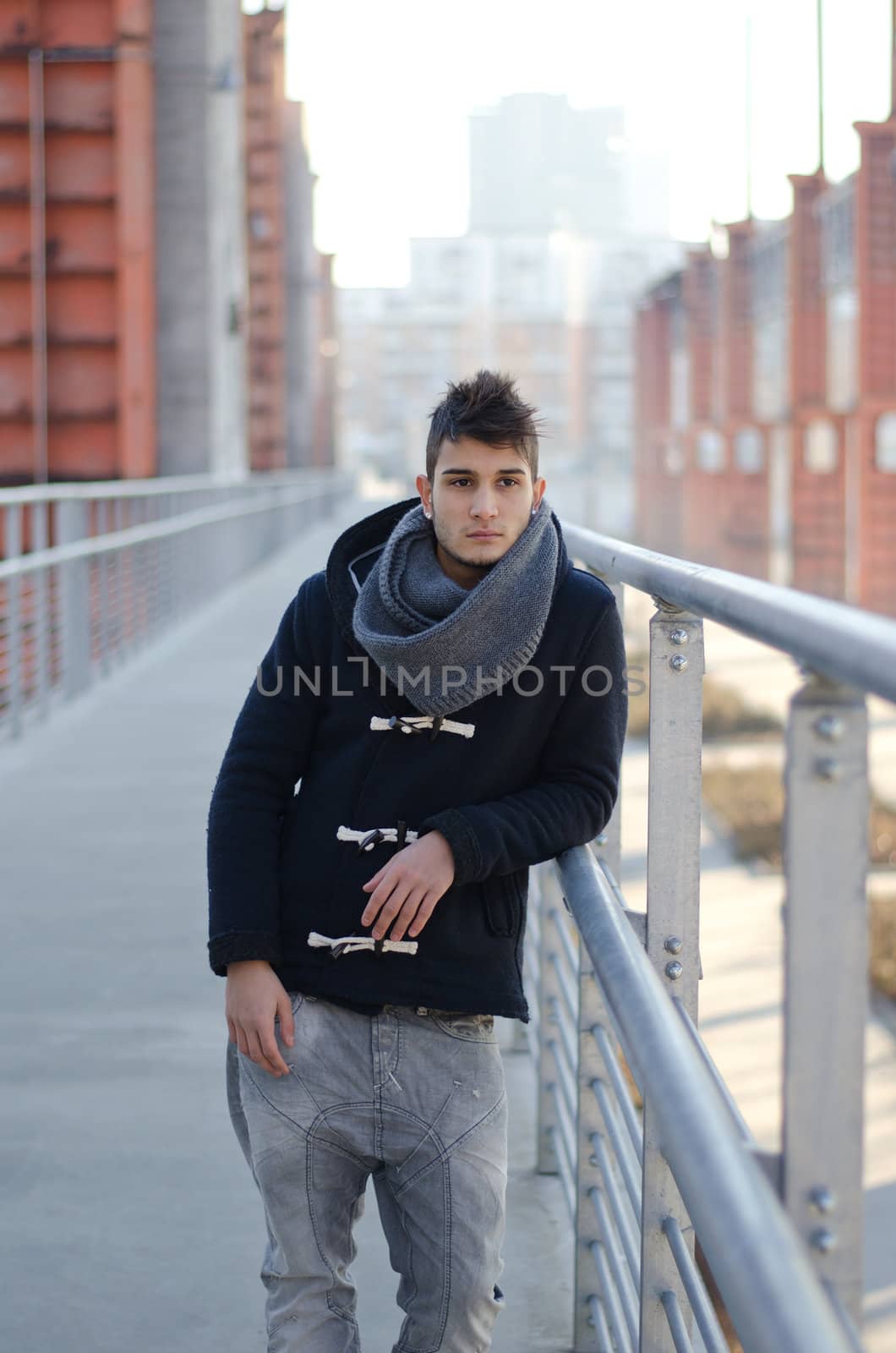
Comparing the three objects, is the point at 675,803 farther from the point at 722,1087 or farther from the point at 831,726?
the point at 831,726

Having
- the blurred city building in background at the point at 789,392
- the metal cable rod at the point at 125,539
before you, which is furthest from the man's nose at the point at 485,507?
the blurred city building in background at the point at 789,392

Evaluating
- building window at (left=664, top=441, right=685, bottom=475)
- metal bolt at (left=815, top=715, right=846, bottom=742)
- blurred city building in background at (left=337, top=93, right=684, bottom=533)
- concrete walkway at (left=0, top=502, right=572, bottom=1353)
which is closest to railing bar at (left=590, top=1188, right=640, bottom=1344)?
concrete walkway at (left=0, top=502, right=572, bottom=1353)

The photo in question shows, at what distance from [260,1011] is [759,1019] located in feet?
20.9

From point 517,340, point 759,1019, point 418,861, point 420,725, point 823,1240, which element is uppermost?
point 517,340

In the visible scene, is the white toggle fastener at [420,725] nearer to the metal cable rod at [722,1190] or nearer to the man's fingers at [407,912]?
the man's fingers at [407,912]

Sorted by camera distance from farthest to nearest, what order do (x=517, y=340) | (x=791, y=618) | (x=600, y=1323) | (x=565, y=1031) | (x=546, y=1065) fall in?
(x=517, y=340)
(x=546, y=1065)
(x=565, y=1031)
(x=600, y=1323)
(x=791, y=618)

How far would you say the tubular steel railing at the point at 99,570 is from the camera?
8.40 m

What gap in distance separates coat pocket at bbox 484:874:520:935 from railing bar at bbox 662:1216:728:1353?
1.22ft

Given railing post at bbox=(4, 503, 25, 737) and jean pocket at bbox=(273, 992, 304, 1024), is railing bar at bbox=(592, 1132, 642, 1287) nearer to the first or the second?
jean pocket at bbox=(273, 992, 304, 1024)

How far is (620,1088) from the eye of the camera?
2.45 metres

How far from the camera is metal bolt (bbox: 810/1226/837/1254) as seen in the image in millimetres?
1174

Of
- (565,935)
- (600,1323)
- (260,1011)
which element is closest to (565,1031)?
(565,935)

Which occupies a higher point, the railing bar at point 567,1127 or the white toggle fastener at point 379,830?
the white toggle fastener at point 379,830

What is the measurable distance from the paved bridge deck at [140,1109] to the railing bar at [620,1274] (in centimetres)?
22
